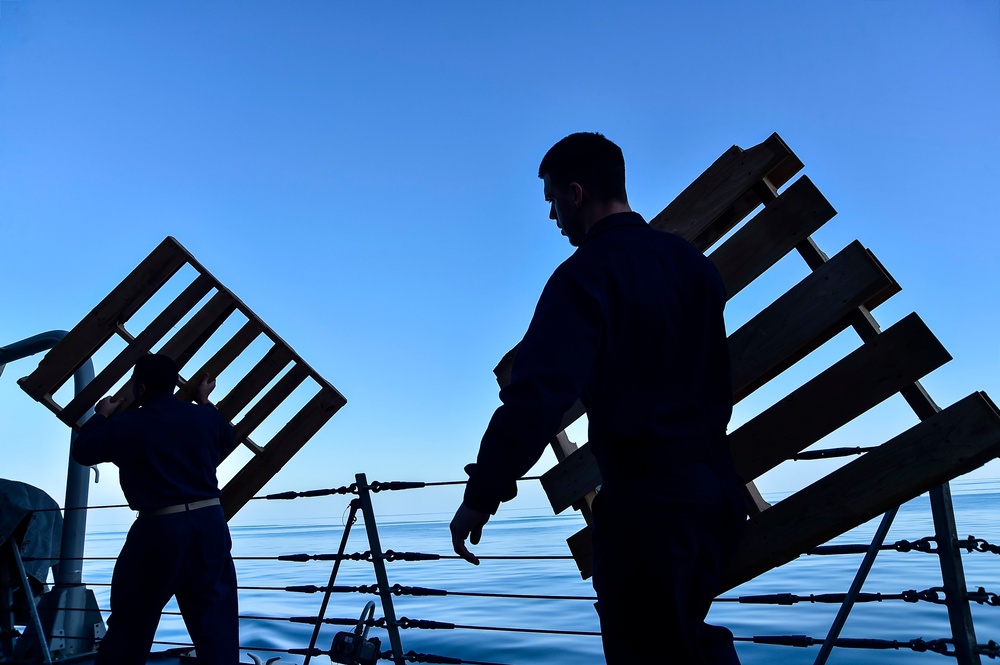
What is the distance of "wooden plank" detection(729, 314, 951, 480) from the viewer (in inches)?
87.5

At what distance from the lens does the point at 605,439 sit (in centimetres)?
195

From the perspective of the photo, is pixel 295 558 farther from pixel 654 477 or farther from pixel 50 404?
pixel 654 477

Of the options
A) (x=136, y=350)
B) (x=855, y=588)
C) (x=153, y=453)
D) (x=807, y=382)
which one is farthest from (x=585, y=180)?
(x=136, y=350)

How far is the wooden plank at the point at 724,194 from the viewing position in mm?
2721

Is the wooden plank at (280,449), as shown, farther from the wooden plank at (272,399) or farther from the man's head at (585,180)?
the man's head at (585,180)

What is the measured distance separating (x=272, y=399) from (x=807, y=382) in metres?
3.43

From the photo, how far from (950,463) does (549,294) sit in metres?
1.18

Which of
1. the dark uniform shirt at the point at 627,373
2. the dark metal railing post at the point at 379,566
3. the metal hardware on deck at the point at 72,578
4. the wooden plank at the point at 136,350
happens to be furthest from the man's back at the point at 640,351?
the metal hardware on deck at the point at 72,578

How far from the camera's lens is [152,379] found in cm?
433

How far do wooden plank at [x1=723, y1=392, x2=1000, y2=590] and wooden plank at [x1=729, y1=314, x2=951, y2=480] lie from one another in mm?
126

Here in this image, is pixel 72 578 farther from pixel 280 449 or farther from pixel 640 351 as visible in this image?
pixel 640 351

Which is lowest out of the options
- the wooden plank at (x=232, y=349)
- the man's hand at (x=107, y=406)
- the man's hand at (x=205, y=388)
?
the man's hand at (x=107, y=406)

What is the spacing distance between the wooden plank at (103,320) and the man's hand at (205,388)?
0.65m

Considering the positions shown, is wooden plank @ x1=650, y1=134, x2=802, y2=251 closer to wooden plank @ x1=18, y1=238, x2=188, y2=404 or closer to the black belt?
the black belt
